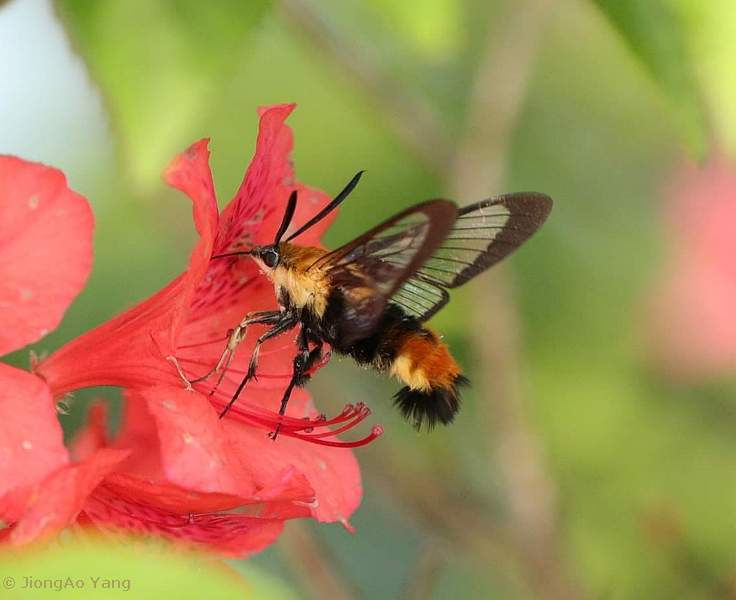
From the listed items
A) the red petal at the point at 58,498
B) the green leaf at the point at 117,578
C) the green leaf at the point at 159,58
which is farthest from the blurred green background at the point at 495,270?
the green leaf at the point at 117,578

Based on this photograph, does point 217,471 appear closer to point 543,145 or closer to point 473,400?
point 473,400

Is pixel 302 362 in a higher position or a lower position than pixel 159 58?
lower

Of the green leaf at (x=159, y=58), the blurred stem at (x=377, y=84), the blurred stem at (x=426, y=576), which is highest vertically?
the blurred stem at (x=377, y=84)

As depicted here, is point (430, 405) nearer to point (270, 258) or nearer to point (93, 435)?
point (270, 258)

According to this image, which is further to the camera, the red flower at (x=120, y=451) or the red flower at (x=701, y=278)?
the red flower at (x=701, y=278)

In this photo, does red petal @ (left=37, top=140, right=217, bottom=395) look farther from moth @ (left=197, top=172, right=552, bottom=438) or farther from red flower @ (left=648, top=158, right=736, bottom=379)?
red flower @ (left=648, top=158, right=736, bottom=379)

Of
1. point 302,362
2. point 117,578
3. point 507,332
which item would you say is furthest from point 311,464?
point 507,332

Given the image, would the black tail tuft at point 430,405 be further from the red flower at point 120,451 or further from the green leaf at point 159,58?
the green leaf at point 159,58
